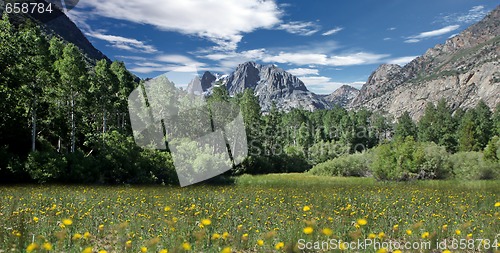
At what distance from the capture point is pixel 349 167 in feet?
163

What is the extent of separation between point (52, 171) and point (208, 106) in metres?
31.2

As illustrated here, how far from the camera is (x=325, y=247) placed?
5.82 metres

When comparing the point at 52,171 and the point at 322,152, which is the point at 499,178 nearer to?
the point at 322,152

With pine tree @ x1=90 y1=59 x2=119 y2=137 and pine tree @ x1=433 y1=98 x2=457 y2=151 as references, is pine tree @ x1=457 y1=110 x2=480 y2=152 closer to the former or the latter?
pine tree @ x1=433 y1=98 x2=457 y2=151

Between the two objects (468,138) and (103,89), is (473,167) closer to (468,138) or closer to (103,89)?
(468,138)

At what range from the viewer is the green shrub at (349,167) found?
49188 mm

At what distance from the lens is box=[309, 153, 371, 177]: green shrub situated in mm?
49188

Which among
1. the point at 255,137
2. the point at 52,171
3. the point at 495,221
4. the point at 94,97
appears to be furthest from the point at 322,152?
the point at 495,221

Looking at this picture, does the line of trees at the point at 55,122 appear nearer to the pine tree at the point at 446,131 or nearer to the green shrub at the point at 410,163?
the green shrub at the point at 410,163
